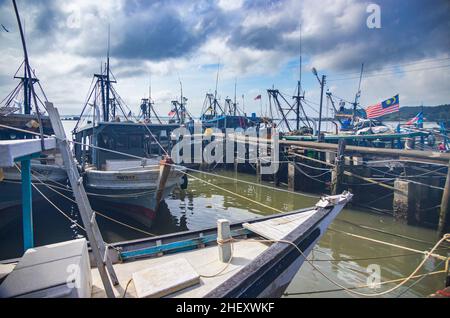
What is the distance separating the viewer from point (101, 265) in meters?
3.01

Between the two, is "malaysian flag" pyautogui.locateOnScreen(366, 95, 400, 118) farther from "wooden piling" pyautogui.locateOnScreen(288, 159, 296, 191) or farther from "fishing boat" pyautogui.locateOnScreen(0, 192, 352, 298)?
"fishing boat" pyautogui.locateOnScreen(0, 192, 352, 298)

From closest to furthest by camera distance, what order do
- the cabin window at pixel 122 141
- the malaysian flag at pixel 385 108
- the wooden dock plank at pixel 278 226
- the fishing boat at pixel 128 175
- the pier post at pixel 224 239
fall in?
the pier post at pixel 224 239 → the wooden dock plank at pixel 278 226 → the fishing boat at pixel 128 175 → the cabin window at pixel 122 141 → the malaysian flag at pixel 385 108

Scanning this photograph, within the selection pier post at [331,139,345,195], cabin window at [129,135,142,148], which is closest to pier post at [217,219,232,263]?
pier post at [331,139,345,195]

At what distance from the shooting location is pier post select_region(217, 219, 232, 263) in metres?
4.41

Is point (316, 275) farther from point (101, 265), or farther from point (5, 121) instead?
point (5, 121)

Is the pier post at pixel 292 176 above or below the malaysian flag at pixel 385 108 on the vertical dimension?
below

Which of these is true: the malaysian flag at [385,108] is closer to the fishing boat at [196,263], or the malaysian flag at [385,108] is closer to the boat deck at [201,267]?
the fishing boat at [196,263]

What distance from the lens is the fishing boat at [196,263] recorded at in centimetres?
298

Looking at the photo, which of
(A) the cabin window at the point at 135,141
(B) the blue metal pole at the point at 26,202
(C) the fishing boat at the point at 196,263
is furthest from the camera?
(A) the cabin window at the point at 135,141

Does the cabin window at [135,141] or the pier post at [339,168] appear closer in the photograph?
the pier post at [339,168]

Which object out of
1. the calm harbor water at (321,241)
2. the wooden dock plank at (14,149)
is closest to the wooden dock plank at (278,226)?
the calm harbor water at (321,241)
